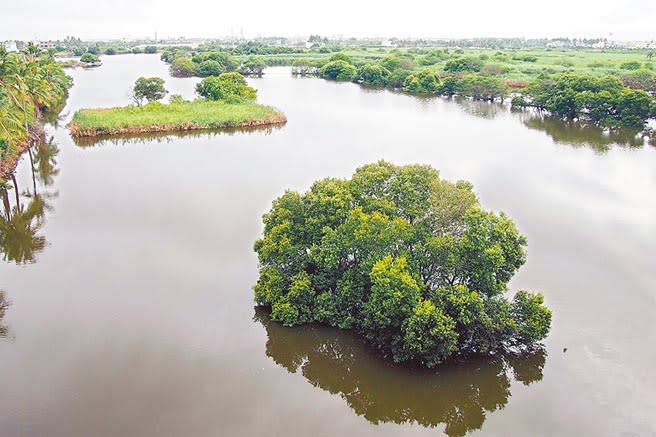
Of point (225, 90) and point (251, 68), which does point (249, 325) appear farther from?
point (251, 68)

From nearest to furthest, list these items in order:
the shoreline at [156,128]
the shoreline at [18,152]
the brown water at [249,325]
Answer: the brown water at [249,325]
the shoreline at [18,152]
the shoreline at [156,128]

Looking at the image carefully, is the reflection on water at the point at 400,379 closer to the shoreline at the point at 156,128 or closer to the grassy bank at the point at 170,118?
the shoreline at the point at 156,128

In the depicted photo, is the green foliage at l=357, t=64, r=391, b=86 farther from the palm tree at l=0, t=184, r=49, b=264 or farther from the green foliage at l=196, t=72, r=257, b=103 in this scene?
the palm tree at l=0, t=184, r=49, b=264

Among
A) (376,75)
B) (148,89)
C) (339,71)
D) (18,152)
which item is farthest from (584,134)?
(339,71)

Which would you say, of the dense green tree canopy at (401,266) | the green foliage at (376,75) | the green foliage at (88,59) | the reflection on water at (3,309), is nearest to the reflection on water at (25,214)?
the reflection on water at (3,309)

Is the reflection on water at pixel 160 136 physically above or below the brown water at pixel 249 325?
above

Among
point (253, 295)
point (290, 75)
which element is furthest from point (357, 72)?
point (253, 295)
